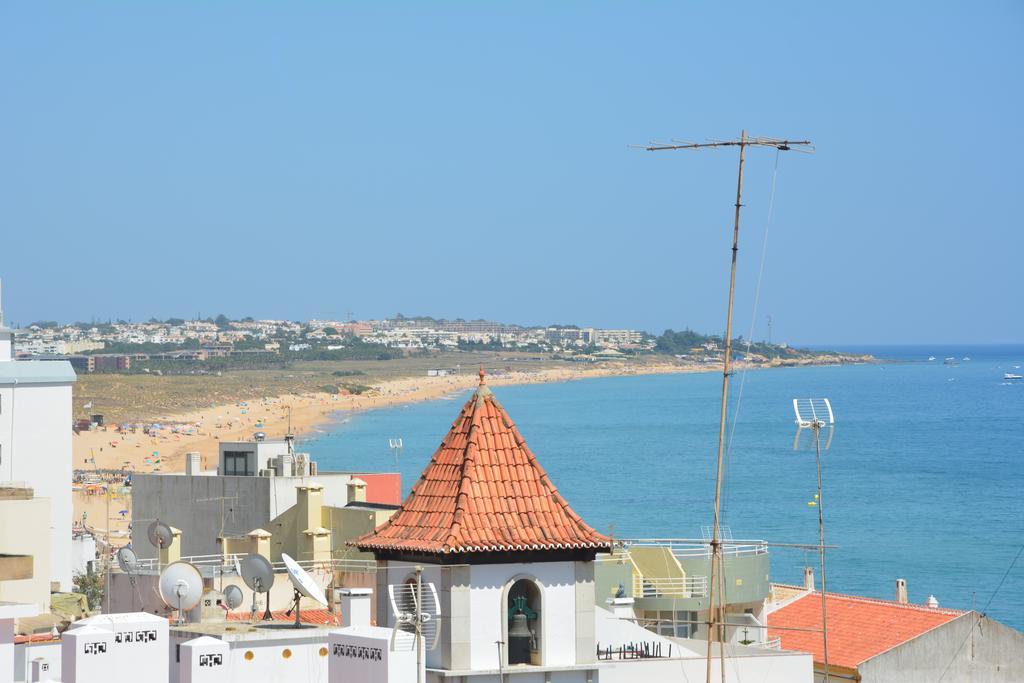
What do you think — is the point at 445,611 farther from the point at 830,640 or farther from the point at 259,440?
the point at 259,440

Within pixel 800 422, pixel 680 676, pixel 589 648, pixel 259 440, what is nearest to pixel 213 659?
pixel 589 648

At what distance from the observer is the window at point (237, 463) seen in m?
43.1

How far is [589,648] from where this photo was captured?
59.0 feet

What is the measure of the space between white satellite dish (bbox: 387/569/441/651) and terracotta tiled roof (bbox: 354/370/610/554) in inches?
15.2

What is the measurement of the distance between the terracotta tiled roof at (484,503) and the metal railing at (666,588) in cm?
1802

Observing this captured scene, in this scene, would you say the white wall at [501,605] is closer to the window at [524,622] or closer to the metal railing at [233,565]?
the window at [524,622]

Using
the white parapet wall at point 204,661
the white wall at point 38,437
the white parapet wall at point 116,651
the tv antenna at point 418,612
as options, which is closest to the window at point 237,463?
the white wall at point 38,437

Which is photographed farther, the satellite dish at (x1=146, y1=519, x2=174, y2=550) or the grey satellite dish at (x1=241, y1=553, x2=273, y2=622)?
the satellite dish at (x1=146, y1=519, x2=174, y2=550)

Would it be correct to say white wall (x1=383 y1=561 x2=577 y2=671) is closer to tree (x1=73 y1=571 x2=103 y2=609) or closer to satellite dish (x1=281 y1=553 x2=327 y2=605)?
satellite dish (x1=281 y1=553 x2=327 y2=605)

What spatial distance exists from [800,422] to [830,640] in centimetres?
933

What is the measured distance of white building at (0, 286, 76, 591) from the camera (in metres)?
49.3

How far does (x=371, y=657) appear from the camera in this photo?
607 inches

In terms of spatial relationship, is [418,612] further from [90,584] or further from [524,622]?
[90,584]

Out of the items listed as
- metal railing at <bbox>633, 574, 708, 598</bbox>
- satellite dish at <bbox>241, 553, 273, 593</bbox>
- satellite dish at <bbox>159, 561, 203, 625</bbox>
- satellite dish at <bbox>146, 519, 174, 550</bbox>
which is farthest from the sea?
satellite dish at <bbox>159, 561, 203, 625</bbox>
